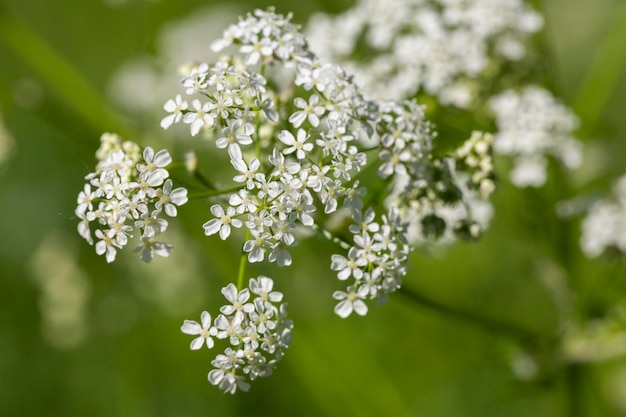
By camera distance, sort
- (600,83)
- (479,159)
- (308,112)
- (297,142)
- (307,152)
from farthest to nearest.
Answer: (600,83) < (479,159) < (307,152) < (308,112) < (297,142)

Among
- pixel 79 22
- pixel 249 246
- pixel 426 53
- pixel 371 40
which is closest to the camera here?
pixel 249 246

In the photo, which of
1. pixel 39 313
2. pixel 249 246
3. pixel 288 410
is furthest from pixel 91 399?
pixel 249 246

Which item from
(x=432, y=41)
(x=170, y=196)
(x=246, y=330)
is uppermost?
(x=432, y=41)

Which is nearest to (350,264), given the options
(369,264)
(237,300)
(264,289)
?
(369,264)

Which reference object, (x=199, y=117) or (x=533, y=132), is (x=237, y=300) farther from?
(x=533, y=132)

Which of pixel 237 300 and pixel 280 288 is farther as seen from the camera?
pixel 280 288

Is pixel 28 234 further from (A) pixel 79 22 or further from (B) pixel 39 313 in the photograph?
(A) pixel 79 22

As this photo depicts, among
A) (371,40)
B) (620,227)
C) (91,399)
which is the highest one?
(371,40)

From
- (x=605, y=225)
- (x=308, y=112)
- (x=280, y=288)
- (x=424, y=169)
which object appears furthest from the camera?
(x=280, y=288)

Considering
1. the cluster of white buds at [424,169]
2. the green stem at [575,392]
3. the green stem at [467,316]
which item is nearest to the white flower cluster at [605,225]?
the green stem at [467,316]
